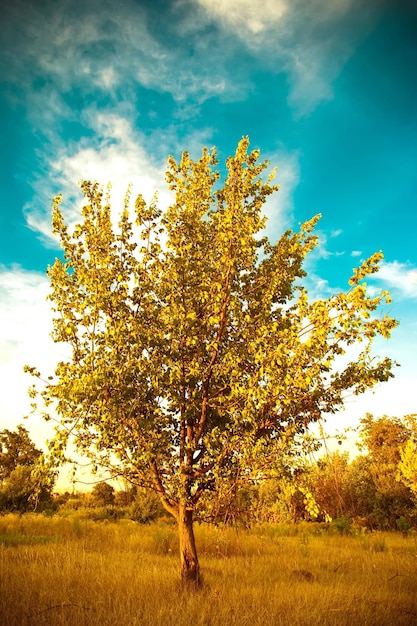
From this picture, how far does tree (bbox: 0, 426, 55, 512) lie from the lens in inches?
447

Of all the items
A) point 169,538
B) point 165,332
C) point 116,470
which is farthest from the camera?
point 169,538

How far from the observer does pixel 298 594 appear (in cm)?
880

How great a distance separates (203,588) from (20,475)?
18.7m

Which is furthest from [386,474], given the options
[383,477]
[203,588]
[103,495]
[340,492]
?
[203,588]

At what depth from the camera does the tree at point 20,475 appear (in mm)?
11352

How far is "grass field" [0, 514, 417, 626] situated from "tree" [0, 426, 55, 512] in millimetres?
1846

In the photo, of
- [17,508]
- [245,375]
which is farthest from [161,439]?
[17,508]

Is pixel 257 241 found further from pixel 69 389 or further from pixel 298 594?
pixel 298 594

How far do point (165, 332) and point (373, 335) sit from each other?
13.4 ft

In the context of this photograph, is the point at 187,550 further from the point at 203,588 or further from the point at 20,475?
the point at 20,475

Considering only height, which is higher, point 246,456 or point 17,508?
point 246,456

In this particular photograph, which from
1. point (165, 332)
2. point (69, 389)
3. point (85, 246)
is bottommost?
point (69, 389)

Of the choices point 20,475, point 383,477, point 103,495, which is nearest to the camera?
point 20,475

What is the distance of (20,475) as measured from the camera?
921 inches
